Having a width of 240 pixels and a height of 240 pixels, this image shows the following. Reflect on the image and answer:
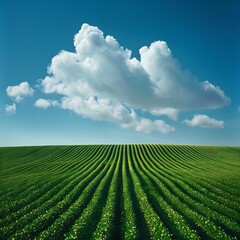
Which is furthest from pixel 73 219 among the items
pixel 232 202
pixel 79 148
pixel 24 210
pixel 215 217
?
pixel 79 148

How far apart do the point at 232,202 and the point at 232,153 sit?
209 ft

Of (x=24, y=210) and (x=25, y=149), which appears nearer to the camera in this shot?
(x=24, y=210)

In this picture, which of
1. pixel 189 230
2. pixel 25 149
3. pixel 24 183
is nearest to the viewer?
pixel 189 230

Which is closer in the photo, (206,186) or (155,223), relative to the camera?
(155,223)

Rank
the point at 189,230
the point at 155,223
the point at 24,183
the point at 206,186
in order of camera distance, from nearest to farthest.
→ the point at 189,230
the point at 155,223
the point at 206,186
the point at 24,183

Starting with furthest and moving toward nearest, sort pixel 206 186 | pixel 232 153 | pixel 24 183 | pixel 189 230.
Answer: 1. pixel 232 153
2. pixel 24 183
3. pixel 206 186
4. pixel 189 230

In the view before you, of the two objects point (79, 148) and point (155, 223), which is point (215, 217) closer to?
point (155, 223)

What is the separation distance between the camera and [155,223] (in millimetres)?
19562

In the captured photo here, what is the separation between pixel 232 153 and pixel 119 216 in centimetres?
7196

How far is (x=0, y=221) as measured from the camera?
66.9 ft

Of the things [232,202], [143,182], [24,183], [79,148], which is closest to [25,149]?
[79,148]

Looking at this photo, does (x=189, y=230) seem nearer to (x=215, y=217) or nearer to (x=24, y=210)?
(x=215, y=217)

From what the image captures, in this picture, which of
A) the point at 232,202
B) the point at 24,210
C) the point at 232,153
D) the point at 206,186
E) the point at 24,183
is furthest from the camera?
the point at 232,153

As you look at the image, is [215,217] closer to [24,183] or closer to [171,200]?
[171,200]
